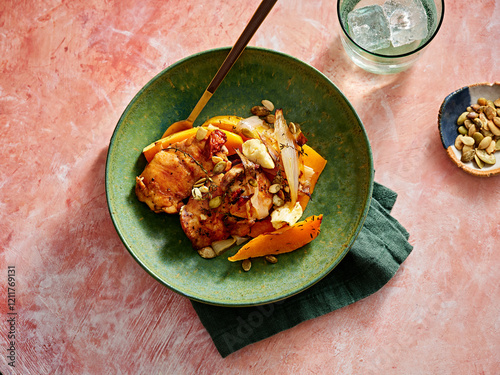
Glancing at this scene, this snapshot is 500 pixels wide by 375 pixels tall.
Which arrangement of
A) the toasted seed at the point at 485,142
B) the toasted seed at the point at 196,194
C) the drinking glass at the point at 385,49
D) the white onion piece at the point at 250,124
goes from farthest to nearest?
1. the toasted seed at the point at 485,142
2. the drinking glass at the point at 385,49
3. the white onion piece at the point at 250,124
4. the toasted seed at the point at 196,194

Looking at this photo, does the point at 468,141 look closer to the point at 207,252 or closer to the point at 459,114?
the point at 459,114

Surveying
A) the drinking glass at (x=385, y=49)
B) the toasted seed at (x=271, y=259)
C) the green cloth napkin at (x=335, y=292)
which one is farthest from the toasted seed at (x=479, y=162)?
the toasted seed at (x=271, y=259)

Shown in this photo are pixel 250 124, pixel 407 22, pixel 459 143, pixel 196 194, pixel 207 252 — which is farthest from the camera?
pixel 459 143

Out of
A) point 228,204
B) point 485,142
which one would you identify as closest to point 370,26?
point 485,142

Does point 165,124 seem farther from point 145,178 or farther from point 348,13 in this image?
point 348,13

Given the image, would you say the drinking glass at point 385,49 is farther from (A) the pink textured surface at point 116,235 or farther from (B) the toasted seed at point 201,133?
(B) the toasted seed at point 201,133

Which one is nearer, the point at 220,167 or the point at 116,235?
the point at 220,167

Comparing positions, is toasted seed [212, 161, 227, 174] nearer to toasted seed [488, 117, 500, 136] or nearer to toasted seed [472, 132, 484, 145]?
toasted seed [472, 132, 484, 145]

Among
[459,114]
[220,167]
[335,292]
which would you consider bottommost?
[335,292]

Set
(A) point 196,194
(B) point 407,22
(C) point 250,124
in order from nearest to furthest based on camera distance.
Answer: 1. (A) point 196,194
2. (C) point 250,124
3. (B) point 407,22
